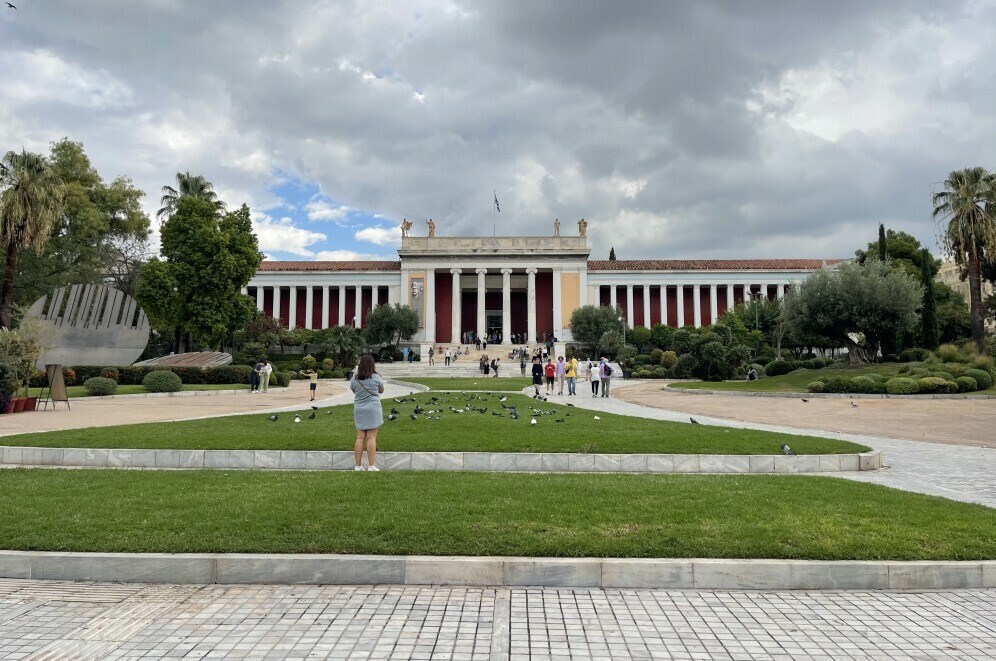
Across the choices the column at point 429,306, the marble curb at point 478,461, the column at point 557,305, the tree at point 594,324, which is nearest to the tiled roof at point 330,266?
the column at point 429,306

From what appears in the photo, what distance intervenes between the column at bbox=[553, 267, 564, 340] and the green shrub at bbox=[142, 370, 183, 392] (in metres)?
43.7

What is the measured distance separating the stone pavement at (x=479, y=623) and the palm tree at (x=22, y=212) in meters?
31.7

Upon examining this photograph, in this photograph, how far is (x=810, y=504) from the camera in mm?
6281

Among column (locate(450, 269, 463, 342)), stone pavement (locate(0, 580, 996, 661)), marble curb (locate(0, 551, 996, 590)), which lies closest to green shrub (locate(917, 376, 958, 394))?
marble curb (locate(0, 551, 996, 590))

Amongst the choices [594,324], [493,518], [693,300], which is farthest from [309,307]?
[493,518]

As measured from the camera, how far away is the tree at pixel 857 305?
97.2 ft

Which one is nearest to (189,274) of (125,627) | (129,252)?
(129,252)

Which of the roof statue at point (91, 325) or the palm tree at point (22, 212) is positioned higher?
the palm tree at point (22, 212)

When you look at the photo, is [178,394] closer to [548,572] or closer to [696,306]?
[548,572]

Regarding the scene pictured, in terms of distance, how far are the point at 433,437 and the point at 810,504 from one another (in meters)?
6.10

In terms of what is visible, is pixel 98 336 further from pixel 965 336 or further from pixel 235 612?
pixel 965 336

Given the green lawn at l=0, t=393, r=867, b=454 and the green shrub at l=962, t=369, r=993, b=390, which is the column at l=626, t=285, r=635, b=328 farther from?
the green lawn at l=0, t=393, r=867, b=454

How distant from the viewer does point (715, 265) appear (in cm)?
6738

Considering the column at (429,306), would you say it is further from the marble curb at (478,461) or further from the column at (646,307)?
the marble curb at (478,461)
